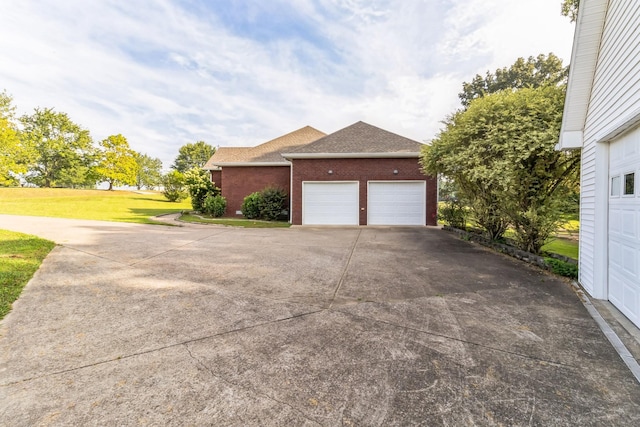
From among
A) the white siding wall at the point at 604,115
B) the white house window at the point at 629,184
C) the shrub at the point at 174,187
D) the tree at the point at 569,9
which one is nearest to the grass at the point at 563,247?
the white siding wall at the point at 604,115

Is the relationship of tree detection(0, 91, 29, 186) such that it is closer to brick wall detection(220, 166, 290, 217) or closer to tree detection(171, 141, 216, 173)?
brick wall detection(220, 166, 290, 217)

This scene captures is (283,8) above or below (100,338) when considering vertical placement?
above

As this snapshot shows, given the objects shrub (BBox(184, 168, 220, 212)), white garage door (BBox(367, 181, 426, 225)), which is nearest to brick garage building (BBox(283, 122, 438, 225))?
white garage door (BBox(367, 181, 426, 225))

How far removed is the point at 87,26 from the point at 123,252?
934 centimetres

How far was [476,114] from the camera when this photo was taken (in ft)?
23.1

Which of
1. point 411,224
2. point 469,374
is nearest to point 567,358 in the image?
point 469,374

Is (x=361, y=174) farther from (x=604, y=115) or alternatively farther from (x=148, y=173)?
(x=148, y=173)

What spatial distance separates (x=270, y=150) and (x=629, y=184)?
52.9 feet

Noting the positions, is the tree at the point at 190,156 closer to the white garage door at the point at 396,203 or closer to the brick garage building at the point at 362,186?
the brick garage building at the point at 362,186

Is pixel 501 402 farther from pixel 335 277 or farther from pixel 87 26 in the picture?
pixel 87 26

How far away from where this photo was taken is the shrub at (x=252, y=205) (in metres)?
15.1

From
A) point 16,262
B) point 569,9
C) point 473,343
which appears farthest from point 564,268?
point 569,9

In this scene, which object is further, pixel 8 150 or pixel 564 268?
pixel 8 150

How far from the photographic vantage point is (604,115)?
159 inches
